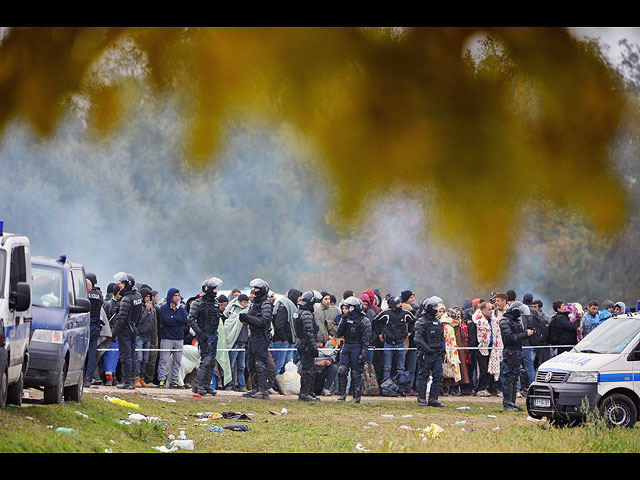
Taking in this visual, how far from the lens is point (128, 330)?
61.2 ft

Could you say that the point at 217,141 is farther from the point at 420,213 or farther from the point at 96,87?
the point at 420,213

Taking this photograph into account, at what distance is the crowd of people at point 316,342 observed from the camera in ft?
62.4

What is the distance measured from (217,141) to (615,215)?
60.5 ft

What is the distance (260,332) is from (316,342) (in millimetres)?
1157

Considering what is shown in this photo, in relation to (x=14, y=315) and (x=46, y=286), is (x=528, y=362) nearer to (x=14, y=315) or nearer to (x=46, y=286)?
(x=46, y=286)

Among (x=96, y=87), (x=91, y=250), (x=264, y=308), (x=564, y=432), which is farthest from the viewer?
(x=96, y=87)

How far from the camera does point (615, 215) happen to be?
4550cm

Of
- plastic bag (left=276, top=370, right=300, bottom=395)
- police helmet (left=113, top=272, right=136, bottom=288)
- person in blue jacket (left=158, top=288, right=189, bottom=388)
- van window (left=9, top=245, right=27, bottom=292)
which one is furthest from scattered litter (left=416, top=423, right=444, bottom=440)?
police helmet (left=113, top=272, right=136, bottom=288)

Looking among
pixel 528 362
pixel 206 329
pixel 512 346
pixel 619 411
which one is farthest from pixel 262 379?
pixel 619 411

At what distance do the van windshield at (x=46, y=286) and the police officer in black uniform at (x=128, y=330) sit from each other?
445 cm

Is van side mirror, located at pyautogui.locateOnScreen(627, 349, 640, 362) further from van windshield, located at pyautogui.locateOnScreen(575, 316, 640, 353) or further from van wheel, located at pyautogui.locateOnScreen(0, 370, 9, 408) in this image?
van wheel, located at pyautogui.locateOnScreen(0, 370, 9, 408)

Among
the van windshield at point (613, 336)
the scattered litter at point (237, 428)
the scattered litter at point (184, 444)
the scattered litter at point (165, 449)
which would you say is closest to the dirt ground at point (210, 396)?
the scattered litter at point (237, 428)

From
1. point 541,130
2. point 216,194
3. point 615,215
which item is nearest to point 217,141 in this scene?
point 216,194

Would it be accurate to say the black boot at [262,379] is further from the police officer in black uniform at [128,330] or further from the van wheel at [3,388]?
the van wheel at [3,388]
